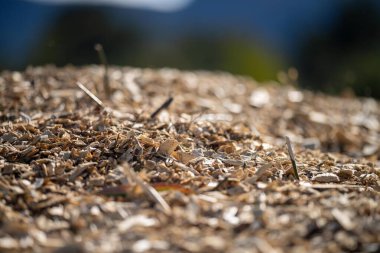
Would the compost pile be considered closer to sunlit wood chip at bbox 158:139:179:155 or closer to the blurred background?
sunlit wood chip at bbox 158:139:179:155

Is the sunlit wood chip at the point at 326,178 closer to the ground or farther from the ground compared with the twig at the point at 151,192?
closer to the ground

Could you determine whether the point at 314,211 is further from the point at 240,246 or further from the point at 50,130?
the point at 50,130

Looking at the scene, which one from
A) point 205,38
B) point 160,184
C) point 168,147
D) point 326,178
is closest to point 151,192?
point 160,184

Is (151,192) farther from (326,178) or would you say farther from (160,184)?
(326,178)

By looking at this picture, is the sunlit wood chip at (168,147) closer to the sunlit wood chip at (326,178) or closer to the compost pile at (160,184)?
the compost pile at (160,184)

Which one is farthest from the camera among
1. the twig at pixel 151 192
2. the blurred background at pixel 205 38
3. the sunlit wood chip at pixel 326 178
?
the blurred background at pixel 205 38

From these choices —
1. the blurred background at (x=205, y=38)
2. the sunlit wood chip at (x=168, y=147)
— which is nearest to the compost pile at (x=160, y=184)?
the sunlit wood chip at (x=168, y=147)
